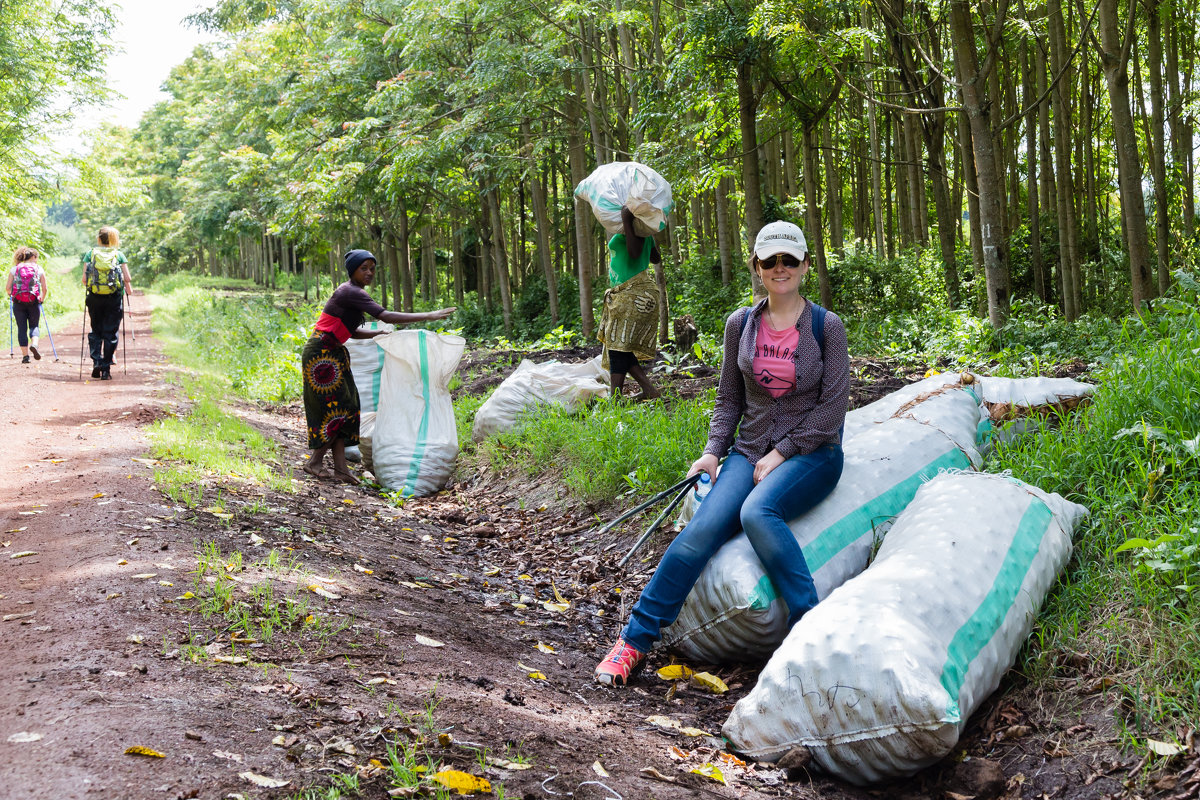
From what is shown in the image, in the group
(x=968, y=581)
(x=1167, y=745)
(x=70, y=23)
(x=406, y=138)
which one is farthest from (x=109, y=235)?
(x=70, y=23)

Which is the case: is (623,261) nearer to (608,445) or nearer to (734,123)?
(608,445)

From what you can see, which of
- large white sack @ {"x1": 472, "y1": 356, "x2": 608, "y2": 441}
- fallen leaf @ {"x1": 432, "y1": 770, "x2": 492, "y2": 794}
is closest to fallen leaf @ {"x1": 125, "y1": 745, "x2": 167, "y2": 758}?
fallen leaf @ {"x1": 432, "y1": 770, "x2": 492, "y2": 794}

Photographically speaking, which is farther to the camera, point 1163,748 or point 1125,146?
point 1125,146

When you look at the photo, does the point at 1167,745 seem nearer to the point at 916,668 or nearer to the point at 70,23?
the point at 916,668

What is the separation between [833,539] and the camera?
346 centimetres

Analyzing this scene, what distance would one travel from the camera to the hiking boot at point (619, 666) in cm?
326

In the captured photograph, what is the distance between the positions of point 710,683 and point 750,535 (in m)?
0.60

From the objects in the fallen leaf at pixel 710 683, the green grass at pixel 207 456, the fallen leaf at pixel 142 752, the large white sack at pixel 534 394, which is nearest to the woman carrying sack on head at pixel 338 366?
the green grass at pixel 207 456

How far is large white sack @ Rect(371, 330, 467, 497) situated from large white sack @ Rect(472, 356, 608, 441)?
1.97 ft

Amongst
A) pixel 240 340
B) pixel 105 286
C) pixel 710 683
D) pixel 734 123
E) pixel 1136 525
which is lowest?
pixel 710 683

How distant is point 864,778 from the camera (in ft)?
8.34

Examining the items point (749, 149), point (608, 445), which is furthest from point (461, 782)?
point (749, 149)

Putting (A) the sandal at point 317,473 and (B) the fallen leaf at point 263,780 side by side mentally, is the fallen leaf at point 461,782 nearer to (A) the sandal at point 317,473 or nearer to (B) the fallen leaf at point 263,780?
(B) the fallen leaf at point 263,780

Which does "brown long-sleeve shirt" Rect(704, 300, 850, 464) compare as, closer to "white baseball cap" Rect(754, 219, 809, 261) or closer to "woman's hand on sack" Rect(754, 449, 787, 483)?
"woman's hand on sack" Rect(754, 449, 787, 483)
